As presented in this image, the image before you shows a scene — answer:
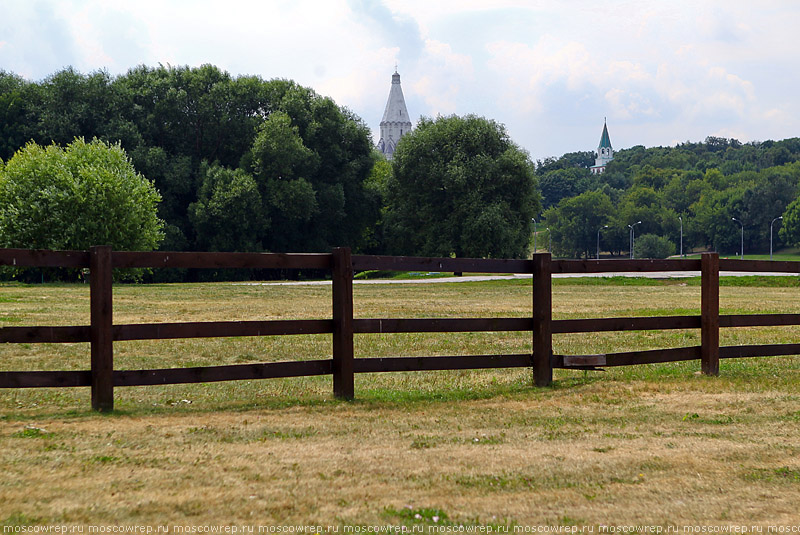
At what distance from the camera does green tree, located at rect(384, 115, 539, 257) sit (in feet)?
201

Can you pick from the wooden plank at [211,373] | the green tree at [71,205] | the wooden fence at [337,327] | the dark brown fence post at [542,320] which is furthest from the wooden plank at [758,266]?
the green tree at [71,205]

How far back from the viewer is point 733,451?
6.76m

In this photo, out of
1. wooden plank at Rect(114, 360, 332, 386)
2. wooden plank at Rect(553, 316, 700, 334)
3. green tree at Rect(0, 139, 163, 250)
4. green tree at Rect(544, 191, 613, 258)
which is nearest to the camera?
wooden plank at Rect(114, 360, 332, 386)

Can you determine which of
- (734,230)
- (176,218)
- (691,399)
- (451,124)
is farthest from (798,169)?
(691,399)

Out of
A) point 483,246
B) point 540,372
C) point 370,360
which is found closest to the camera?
point 370,360

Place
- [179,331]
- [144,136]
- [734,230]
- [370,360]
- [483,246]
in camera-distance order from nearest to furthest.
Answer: [179,331]
[370,360]
[483,246]
[144,136]
[734,230]

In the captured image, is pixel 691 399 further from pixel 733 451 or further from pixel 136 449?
pixel 136 449

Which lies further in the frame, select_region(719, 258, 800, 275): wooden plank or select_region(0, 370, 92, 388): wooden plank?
select_region(719, 258, 800, 275): wooden plank

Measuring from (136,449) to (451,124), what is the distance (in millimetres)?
61273

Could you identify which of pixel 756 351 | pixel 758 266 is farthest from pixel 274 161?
pixel 756 351

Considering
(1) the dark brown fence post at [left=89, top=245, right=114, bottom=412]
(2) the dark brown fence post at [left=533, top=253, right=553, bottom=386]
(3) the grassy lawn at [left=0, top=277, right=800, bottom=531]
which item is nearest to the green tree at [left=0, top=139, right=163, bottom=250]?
(3) the grassy lawn at [left=0, top=277, right=800, bottom=531]

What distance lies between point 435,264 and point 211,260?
8.67 ft

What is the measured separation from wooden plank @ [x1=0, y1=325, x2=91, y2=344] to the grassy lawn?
76 cm

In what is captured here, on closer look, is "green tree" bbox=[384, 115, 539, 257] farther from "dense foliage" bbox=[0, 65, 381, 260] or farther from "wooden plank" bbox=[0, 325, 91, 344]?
"wooden plank" bbox=[0, 325, 91, 344]
